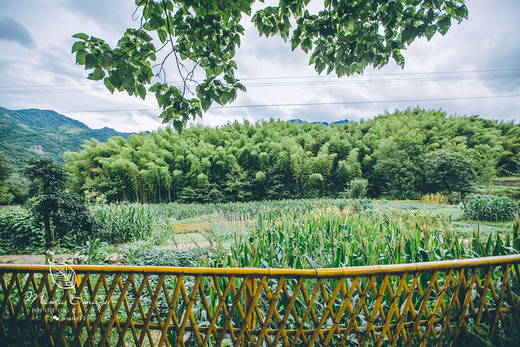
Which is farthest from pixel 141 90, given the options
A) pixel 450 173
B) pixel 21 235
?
pixel 450 173

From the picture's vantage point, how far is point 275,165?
19906mm

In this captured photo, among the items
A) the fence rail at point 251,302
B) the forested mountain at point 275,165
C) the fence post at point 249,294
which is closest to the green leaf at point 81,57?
the fence rail at point 251,302

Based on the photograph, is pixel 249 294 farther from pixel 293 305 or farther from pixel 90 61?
pixel 90 61

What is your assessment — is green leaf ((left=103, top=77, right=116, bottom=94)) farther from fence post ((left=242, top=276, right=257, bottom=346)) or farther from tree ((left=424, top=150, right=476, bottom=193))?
tree ((left=424, top=150, right=476, bottom=193))

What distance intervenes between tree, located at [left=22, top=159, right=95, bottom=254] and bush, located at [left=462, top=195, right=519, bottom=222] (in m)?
10.6

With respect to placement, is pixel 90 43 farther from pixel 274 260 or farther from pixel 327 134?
pixel 327 134

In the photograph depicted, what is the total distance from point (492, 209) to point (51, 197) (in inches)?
436

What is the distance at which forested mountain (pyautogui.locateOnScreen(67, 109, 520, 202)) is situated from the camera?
55.0 feet

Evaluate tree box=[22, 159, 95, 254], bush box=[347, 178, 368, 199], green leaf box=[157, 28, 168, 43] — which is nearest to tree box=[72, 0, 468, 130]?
green leaf box=[157, 28, 168, 43]

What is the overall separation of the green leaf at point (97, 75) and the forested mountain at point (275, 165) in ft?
54.1

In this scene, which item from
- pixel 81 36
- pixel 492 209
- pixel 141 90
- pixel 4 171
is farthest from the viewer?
pixel 4 171

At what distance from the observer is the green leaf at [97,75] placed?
1170 millimetres

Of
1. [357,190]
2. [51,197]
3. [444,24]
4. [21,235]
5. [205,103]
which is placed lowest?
[357,190]

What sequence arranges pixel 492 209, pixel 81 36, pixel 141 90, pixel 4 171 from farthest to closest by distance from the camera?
pixel 4 171 < pixel 492 209 < pixel 141 90 < pixel 81 36
